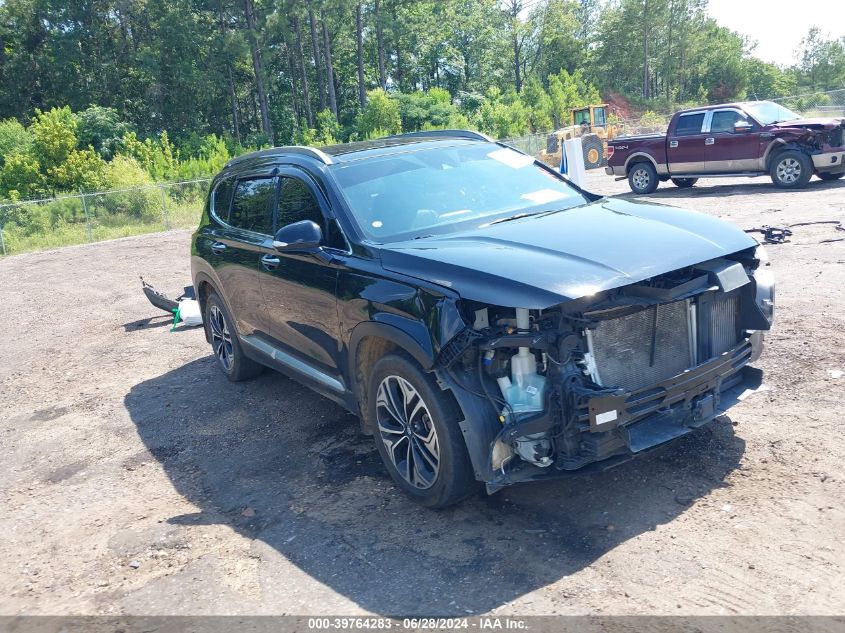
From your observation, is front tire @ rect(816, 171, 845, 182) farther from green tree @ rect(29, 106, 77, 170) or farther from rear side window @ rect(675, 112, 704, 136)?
green tree @ rect(29, 106, 77, 170)

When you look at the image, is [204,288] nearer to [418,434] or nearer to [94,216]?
[418,434]

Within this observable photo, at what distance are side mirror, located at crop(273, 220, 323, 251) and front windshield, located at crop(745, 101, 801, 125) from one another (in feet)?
45.5

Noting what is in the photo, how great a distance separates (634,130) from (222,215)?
42.5 meters

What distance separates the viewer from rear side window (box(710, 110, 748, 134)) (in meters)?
16.1

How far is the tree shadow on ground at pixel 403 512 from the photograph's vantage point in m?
3.59

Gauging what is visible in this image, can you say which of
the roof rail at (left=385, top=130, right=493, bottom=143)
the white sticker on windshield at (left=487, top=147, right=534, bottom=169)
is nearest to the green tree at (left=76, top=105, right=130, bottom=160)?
the roof rail at (left=385, top=130, right=493, bottom=143)

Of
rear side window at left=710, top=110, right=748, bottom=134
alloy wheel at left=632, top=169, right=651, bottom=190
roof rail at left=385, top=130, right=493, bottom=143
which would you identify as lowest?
alloy wheel at left=632, top=169, right=651, bottom=190

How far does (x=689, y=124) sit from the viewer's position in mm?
16875

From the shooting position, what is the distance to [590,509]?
4055mm

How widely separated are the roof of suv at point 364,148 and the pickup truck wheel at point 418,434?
70.5 inches

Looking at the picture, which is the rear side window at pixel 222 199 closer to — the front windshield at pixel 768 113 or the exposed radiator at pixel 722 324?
the exposed radiator at pixel 722 324

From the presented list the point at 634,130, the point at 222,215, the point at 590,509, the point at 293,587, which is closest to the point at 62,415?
the point at 222,215

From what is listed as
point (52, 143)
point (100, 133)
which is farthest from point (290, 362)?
point (100, 133)

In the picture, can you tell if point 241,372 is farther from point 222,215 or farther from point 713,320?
point 713,320
